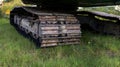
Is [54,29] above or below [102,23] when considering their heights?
above

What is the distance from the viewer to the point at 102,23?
34.9 ft

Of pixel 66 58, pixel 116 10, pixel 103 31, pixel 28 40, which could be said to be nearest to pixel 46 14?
pixel 28 40

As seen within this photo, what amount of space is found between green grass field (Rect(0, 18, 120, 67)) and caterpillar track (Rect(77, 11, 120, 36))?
0.97 m

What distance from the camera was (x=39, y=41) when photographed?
25.5 feet

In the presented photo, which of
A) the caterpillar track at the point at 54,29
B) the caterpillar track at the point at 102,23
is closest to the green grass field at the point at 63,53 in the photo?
the caterpillar track at the point at 54,29

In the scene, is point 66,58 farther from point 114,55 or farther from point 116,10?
point 116,10

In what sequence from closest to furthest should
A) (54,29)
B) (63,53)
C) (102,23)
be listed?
1. (63,53)
2. (54,29)
3. (102,23)

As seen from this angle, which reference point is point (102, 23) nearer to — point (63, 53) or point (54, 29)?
point (54, 29)

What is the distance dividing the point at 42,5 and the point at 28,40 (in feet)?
6.83

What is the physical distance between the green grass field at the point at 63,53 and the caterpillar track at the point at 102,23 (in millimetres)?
974

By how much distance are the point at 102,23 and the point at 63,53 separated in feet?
12.5

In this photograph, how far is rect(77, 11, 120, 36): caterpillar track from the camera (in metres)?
10.1

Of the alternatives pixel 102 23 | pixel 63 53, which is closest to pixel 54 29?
pixel 63 53

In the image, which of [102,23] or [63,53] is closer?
[63,53]
